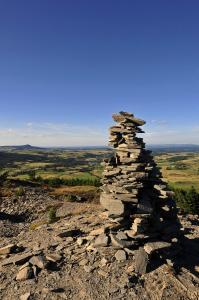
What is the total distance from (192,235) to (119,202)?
43.4 ft

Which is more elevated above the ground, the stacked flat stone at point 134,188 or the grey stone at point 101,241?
the stacked flat stone at point 134,188

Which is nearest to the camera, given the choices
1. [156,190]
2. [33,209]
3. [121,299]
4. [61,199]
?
[121,299]

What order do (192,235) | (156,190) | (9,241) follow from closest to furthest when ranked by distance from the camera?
(156,190) < (9,241) < (192,235)

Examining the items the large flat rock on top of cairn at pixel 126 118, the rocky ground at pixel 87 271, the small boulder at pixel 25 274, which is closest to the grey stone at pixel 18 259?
the rocky ground at pixel 87 271

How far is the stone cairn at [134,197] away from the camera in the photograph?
2339cm

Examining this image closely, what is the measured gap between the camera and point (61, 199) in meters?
56.5

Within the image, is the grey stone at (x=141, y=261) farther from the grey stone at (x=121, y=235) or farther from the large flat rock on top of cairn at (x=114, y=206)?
the large flat rock on top of cairn at (x=114, y=206)

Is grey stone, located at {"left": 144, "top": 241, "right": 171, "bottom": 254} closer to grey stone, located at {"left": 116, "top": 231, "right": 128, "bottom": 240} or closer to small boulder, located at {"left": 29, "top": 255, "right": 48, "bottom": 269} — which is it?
grey stone, located at {"left": 116, "top": 231, "right": 128, "bottom": 240}

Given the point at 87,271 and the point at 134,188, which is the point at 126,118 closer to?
the point at 134,188

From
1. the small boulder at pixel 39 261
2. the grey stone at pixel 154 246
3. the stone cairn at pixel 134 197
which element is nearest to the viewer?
the small boulder at pixel 39 261

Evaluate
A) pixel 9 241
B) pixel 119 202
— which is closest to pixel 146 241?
pixel 119 202

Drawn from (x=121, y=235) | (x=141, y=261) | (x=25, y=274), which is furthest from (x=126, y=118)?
(x=25, y=274)

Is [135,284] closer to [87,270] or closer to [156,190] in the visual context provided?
[87,270]

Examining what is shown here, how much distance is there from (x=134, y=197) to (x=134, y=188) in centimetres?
74
